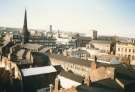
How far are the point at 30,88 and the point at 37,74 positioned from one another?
3.76 meters

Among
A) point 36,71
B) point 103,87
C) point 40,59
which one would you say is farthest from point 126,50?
point 103,87

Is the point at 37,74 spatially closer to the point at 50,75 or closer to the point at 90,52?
the point at 50,75

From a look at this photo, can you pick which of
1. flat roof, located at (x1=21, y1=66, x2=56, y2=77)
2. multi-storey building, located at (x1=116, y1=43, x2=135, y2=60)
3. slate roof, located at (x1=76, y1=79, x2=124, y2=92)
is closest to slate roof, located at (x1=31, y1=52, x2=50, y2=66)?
flat roof, located at (x1=21, y1=66, x2=56, y2=77)

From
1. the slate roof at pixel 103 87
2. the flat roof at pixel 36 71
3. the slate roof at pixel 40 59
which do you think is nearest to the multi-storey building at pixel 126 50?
the slate roof at pixel 40 59

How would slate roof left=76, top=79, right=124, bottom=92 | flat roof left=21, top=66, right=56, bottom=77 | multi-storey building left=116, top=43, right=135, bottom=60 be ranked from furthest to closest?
multi-storey building left=116, top=43, right=135, bottom=60, flat roof left=21, top=66, right=56, bottom=77, slate roof left=76, top=79, right=124, bottom=92

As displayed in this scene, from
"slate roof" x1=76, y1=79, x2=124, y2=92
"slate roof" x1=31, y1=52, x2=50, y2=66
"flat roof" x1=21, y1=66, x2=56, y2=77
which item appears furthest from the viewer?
"slate roof" x1=31, y1=52, x2=50, y2=66

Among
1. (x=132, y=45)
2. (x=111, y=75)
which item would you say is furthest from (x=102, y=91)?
(x=132, y=45)

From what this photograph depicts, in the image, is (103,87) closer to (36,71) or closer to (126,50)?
(36,71)

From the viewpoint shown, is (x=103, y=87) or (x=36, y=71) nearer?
(x=103, y=87)

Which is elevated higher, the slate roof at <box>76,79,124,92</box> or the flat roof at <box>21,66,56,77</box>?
the slate roof at <box>76,79,124,92</box>

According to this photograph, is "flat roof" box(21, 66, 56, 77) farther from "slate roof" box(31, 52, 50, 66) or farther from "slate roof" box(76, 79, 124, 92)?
"slate roof" box(76, 79, 124, 92)

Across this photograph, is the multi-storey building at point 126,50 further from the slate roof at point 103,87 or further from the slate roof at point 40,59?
the slate roof at point 103,87

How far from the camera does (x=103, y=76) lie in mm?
37469

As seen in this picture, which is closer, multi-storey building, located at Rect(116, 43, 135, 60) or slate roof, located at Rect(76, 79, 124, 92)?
slate roof, located at Rect(76, 79, 124, 92)
